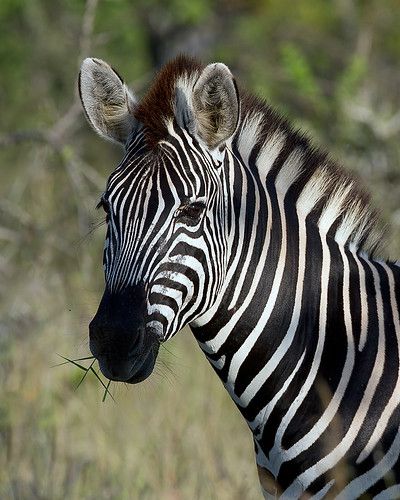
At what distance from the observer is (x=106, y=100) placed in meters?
4.44

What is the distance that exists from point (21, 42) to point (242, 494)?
1578 centimetres

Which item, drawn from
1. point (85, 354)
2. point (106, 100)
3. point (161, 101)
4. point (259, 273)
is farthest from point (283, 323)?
point (85, 354)

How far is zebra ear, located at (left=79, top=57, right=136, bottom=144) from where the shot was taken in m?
4.36

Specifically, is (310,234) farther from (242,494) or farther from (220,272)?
(242,494)

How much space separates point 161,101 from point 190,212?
559mm

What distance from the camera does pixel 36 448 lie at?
6957 mm

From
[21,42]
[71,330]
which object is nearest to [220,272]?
[71,330]

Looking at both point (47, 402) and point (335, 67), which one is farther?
point (335, 67)

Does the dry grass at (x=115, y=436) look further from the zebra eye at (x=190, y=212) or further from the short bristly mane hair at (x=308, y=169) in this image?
the zebra eye at (x=190, y=212)

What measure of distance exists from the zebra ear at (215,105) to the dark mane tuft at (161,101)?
5.3 inches

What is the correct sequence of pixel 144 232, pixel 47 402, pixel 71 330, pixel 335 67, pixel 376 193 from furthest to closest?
pixel 335 67 < pixel 376 193 < pixel 71 330 < pixel 47 402 < pixel 144 232

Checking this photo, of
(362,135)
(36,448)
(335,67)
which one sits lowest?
(36,448)

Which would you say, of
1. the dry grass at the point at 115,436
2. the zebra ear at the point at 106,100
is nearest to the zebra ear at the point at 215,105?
the zebra ear at the point at 106,100

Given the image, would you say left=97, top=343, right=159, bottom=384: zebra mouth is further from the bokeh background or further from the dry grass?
the dry grass
